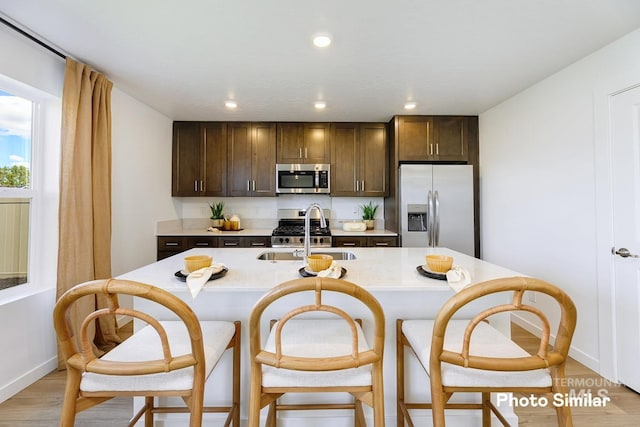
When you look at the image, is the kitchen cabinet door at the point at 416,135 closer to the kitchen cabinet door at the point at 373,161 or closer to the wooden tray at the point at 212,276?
the kitchen cabinet door at the point at 373,161

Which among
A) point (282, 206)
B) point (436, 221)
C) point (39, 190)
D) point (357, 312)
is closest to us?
point (357, 312)

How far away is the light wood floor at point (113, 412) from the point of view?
1.69 meters

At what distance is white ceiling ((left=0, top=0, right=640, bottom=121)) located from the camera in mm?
1707

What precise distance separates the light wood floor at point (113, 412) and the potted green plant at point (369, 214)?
8.68ft

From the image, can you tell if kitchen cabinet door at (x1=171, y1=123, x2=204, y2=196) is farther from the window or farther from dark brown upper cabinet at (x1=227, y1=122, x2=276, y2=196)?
the window

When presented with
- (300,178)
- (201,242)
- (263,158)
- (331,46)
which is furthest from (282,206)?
(331,46)

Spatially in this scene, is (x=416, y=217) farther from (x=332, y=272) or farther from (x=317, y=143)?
(x=332, y=272)

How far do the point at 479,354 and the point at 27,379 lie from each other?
9.27 feet

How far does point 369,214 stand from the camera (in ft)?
14.0

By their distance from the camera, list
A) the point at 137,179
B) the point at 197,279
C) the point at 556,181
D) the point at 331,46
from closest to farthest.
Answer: the point at 197,279 < the point at 331,46 < the point at 556,181 < the point at 137,179

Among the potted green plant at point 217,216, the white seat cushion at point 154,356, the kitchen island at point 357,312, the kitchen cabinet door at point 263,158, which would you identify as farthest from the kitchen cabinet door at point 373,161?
the white seat cushion at point 154,356

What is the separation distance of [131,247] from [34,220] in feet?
3.08

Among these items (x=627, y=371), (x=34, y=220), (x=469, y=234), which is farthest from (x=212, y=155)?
(x=627, y=371)

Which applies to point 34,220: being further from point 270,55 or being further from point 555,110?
point 555,110
